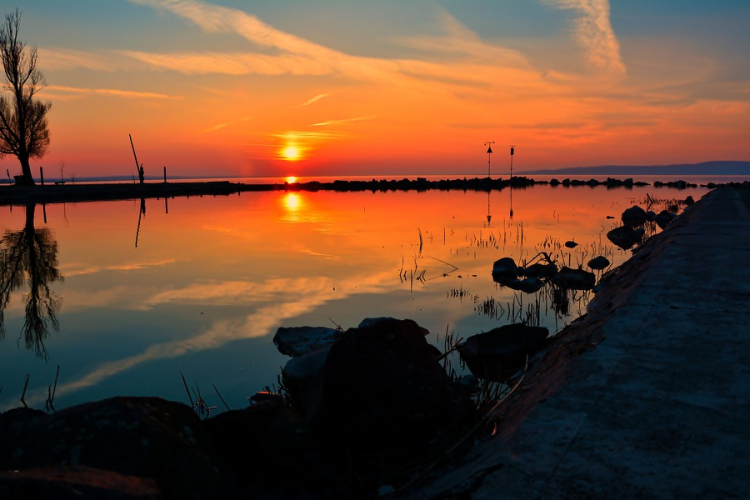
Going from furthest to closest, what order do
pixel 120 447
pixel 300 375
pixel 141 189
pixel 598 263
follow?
1. pixel 141 189
2. pixel 598 263
3. pixel 300 375
4. pixel 120 447

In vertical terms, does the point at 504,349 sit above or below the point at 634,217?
below


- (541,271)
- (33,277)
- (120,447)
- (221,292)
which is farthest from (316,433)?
(33,277)

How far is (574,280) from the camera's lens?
13156 millimetres

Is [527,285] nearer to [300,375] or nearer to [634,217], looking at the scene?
[300,375]

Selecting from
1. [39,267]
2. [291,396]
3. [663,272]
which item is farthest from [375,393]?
[39,267]

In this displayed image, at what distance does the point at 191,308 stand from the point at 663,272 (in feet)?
29.6

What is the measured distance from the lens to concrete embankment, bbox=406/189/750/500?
8.71 feet

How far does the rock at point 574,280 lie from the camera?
12961mm

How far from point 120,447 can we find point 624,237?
22278mm

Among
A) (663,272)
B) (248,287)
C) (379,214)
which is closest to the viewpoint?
(663,272)

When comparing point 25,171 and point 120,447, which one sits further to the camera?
point 25,171

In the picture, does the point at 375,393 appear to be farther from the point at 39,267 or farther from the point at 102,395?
the point at 39,267

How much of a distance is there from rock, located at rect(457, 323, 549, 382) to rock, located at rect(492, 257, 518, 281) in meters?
6.87

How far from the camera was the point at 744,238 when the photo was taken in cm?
1125
